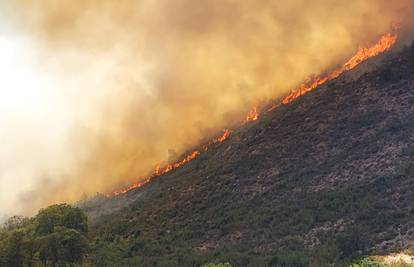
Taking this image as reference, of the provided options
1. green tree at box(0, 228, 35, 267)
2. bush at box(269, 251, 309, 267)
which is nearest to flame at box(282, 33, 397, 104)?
bush at box(269, 251, 309, 267)

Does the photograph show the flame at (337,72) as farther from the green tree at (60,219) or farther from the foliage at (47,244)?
the foliage at (47,244)

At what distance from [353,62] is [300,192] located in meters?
44.3

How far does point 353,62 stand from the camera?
10338 cm

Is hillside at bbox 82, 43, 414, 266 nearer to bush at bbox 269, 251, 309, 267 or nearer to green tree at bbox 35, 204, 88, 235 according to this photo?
bush at bbox 269, 251, 309, 267

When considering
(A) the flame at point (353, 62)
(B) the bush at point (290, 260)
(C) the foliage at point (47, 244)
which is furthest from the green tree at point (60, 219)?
(A) the flame at point (353, 62)

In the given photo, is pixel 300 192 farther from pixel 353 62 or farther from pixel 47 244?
pixel 353 62

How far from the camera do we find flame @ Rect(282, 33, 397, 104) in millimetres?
99375

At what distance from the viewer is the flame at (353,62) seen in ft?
326

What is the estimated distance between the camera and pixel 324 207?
63031 mm

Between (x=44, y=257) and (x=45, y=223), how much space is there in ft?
33.6

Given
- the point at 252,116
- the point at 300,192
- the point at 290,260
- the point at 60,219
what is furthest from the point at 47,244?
the point at 252,116

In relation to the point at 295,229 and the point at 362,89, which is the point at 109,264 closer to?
the point at 295,229

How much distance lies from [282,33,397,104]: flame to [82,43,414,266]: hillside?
6900mm

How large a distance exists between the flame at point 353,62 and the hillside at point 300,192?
6900mm
